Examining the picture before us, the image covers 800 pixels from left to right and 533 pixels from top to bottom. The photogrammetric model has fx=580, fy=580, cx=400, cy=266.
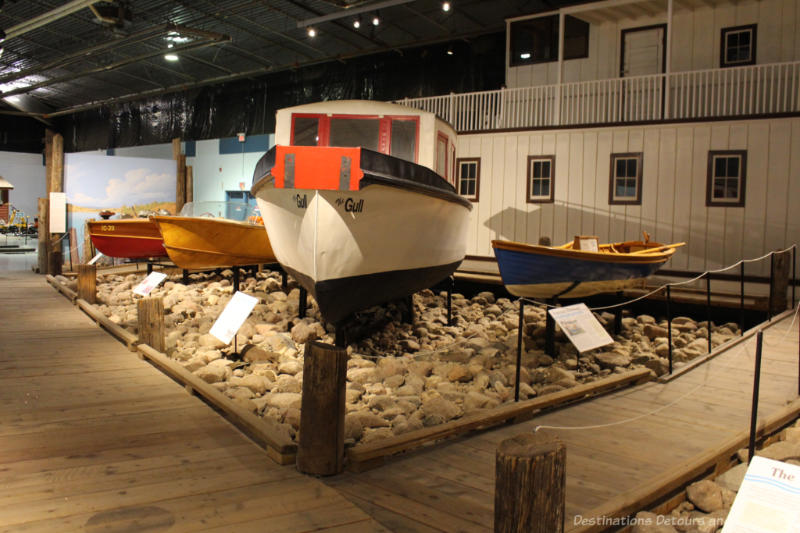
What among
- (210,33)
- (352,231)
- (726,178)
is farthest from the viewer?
(210,33)

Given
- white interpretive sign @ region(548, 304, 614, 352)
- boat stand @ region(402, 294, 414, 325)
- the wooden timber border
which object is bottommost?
the wooden timber border

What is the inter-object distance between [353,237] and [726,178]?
7952 millimetres

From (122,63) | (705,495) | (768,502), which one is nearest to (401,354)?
(705,495)

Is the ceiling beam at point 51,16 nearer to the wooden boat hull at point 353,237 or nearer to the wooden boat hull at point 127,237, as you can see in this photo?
the wooden boat hull at point 127,237

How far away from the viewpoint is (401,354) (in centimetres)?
722

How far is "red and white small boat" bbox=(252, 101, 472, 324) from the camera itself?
4.99m

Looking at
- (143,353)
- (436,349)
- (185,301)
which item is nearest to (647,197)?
(436,349)

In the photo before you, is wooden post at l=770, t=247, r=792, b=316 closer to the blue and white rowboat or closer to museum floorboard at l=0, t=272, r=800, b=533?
the blue and white rowboat

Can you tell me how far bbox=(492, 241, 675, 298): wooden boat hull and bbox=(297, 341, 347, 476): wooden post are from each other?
12.2ft

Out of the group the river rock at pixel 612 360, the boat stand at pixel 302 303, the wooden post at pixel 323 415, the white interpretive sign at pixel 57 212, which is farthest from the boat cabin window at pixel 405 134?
the white interpretive sign at pixel 57 212

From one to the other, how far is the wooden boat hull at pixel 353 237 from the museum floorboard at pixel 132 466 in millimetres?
1624

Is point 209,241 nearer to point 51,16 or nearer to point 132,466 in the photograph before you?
point 132,466

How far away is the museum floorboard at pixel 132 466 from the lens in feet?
8.54

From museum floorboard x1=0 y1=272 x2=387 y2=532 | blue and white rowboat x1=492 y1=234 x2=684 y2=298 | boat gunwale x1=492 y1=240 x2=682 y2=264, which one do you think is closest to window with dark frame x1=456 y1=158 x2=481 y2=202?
blue and white rowboat x1=492 y1=234 x2=684 y2=298
